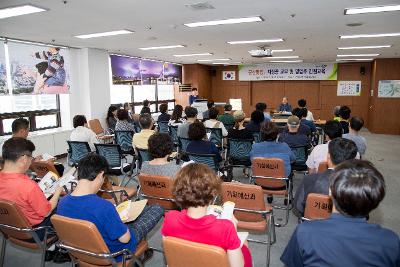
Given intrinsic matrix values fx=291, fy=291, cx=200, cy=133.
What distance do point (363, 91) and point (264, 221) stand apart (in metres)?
12.4

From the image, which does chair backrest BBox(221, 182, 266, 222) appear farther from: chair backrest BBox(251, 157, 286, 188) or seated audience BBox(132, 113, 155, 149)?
seated audience BBox(132, 113, 155, 149)

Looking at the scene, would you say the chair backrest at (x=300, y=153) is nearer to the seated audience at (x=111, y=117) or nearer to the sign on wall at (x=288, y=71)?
the seated audience at (x=111, y=117)

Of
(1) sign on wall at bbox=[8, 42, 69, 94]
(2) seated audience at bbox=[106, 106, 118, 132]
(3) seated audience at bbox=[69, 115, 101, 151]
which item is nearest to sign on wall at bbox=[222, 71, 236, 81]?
(2) seated audience at bbox=[106, 106, 118, 132]

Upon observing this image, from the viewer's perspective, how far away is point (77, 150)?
4.65 metres

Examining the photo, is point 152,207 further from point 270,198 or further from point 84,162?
point 270,198

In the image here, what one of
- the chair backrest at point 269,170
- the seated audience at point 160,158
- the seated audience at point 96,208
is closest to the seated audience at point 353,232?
the seated audience at point 96,208

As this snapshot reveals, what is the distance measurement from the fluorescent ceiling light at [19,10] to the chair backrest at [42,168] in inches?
82.0

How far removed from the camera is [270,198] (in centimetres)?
420

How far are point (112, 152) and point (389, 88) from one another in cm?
1132

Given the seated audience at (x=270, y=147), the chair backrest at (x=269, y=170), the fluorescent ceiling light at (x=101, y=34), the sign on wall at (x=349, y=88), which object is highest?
the fluorescent ceiling light at (x=101, y=34)

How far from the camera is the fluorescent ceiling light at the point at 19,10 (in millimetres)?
3863

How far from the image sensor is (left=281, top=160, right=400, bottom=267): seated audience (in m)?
1.18

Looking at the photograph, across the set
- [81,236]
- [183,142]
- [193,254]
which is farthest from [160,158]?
[183,142]

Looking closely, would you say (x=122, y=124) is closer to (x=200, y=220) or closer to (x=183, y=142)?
(x=183, y=142)
